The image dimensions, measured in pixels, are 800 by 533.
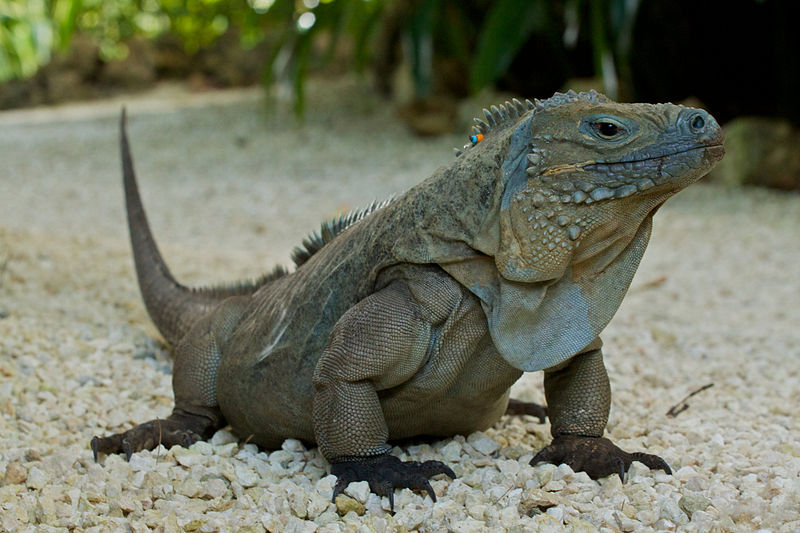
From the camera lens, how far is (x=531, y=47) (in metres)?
14.6

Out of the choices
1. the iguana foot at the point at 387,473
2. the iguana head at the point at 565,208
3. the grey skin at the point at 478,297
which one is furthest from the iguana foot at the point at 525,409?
the iguana head at the point at 565,208

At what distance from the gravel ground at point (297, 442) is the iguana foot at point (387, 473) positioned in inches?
2.3

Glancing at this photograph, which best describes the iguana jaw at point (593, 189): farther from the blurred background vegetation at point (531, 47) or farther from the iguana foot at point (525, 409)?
the blurred background vegetation at point (531, 47)

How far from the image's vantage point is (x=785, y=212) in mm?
10469

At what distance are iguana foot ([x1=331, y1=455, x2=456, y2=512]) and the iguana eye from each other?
4.57 feet

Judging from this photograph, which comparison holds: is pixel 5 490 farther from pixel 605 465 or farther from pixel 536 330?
pixel 605 465

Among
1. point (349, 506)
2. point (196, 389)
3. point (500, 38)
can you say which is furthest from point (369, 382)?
point (500, 38)

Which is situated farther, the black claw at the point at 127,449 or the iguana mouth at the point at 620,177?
the black claw at the point at 127,449

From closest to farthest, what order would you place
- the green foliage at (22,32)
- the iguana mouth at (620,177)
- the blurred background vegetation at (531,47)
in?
the iguana mouth at (620,177)
the blurred background vegetation at (531,47)
the green foliage at (22,32)

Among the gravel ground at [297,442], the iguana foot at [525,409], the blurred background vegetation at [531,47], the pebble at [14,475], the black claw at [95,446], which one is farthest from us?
the blurred background vegetation at [531,47]

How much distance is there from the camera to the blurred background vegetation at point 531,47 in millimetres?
11398

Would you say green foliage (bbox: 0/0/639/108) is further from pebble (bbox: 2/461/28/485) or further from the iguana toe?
pebble (bbox: 2/461/28/485)

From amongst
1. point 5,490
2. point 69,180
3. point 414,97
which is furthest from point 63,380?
point 414,97

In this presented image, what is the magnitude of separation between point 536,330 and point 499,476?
2.08ft
